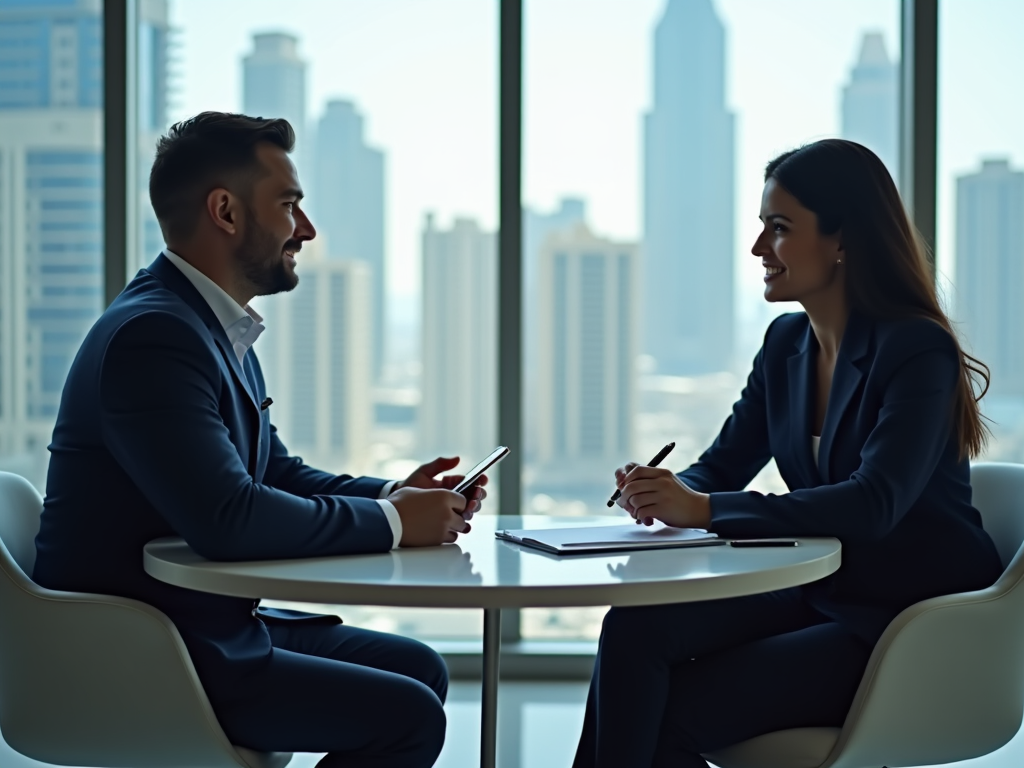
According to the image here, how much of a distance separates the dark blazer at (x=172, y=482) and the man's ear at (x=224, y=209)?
0.42 feet

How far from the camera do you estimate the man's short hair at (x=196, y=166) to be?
2.00 metres

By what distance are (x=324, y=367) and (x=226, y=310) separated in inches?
64.2

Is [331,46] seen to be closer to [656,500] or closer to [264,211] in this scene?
[264,211]

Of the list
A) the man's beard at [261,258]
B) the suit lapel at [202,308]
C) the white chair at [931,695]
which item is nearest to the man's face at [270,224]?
the man's beard at [261,258]

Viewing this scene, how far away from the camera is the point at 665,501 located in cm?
191

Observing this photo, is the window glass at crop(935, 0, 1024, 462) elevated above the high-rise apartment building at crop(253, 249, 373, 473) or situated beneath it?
elevated above

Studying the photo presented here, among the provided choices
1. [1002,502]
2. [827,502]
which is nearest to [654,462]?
[827,502]

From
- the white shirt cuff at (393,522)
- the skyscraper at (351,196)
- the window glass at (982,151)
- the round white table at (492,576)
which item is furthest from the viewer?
the skyscraper at (351,196)

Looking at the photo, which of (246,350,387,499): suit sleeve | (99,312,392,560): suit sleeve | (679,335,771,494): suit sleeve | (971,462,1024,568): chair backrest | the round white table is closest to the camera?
the round white table

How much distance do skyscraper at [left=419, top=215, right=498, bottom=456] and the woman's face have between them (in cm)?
139

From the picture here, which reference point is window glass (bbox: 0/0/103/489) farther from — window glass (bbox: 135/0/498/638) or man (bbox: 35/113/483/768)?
man (bbox: 35/113/483/768)

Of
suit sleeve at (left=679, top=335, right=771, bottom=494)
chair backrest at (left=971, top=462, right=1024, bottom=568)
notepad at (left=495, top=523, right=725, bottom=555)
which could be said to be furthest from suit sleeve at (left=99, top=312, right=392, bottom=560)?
chair backrest at (left=971, top=462, right=1024, bottom=568)

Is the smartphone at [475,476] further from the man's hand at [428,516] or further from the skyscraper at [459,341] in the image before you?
the skyscraper at [459,341]

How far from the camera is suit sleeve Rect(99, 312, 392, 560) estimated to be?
1643 mm
